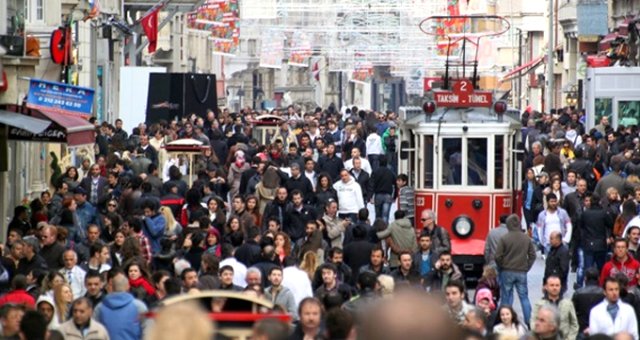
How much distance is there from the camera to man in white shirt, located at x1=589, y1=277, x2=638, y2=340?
1450cm

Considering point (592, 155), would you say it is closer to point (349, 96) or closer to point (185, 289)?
point (185, 289)

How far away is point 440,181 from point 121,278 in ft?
33.1

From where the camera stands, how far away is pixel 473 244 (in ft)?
72.3

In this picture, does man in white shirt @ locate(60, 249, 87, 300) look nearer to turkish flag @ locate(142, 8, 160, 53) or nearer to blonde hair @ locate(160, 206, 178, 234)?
blonde hair @ locate(160, 206, 178, 234)

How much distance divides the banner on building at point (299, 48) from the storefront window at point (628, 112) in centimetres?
3337

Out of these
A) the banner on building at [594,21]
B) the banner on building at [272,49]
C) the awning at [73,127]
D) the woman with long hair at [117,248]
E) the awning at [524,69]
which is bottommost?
the woman with long hair at [117,248]

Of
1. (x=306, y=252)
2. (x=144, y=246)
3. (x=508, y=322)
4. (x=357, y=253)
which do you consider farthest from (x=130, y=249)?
(x=508, y=322)

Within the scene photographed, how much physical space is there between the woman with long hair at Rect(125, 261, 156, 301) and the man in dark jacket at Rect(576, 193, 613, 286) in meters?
7.92

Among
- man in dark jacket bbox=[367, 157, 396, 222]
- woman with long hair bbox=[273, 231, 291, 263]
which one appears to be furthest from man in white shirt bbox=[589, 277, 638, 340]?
man in dark jacket bbox=[367, 157, 396, 222]

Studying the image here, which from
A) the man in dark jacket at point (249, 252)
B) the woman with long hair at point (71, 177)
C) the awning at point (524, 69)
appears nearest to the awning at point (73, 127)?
the woman with long hair at point (71, 177)

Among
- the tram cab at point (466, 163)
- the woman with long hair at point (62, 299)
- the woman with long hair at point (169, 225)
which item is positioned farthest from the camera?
the tram cab at point (466, 163)

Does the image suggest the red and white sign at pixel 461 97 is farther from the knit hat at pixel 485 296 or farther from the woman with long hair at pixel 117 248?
the knit hat at pixel 485 296

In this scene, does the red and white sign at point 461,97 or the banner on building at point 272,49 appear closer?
the red and white sign at point 461,97

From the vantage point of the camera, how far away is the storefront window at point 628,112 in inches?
1684
